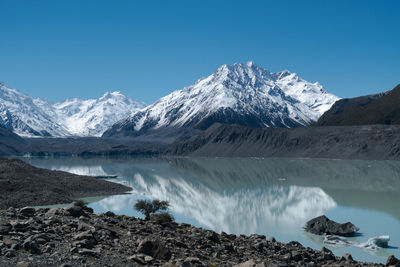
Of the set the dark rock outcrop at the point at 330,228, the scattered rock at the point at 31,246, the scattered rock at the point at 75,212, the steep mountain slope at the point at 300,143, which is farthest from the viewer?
the steep mountain slope at the point at 300,143

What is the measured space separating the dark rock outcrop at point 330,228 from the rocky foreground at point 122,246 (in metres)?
Result: 7.58

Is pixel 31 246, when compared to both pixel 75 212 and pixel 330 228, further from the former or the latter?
pixel 330 228

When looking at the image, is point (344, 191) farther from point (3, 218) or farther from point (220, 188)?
point (3, 218)

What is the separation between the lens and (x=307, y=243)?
22.6 m

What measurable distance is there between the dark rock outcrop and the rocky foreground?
298 inches

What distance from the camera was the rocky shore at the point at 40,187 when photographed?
38.7 metres

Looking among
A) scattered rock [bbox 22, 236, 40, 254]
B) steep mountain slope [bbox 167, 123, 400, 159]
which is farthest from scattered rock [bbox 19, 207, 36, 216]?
steep mountain slope [bbox 167, 123, 400, 159]

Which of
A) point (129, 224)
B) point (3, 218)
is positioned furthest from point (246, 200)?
point (3, 218)

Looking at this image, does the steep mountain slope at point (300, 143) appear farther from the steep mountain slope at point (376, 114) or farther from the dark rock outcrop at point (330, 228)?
the dark rock outcrop at point (330, 228)

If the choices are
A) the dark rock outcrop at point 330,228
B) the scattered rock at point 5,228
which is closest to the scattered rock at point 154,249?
the scattered rock at point 5,228

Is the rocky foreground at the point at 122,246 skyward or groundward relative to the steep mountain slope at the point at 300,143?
groundward

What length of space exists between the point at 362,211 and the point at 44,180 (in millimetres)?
33987

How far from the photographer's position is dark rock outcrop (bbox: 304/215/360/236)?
24688mm

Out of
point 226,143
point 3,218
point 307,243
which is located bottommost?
point 307,243
